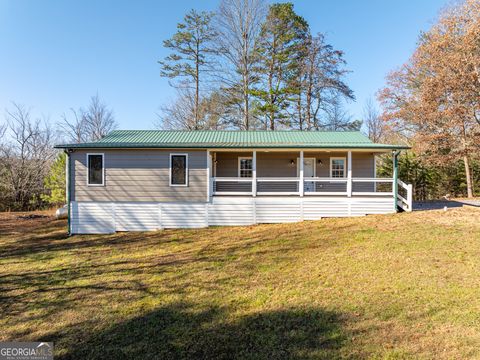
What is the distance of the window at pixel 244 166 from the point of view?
482 inches

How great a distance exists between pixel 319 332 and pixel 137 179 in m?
8.78

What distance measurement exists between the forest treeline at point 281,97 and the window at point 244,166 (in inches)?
303

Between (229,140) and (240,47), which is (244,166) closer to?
(229,140)

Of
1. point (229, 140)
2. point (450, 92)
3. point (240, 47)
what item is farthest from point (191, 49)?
point (450, 92)

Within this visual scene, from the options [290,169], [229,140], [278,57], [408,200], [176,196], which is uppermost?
[278,57]

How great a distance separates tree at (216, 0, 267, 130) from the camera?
62.5ft

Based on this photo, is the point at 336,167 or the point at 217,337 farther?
the point at 336,167

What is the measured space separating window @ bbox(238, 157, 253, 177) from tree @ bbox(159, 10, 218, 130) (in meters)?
9.31

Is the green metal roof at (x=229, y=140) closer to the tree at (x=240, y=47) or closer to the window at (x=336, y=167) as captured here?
the window at (x=336, y=167)

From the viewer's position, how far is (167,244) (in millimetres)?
8266

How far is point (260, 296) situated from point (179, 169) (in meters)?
6.97

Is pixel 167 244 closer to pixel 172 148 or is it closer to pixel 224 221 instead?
pixel 224 221

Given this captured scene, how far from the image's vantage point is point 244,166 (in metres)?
12.3

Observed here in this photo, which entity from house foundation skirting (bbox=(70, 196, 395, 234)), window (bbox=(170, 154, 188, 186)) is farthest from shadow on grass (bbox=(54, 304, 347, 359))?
window (bbox=(170, 154, 188, 186))
